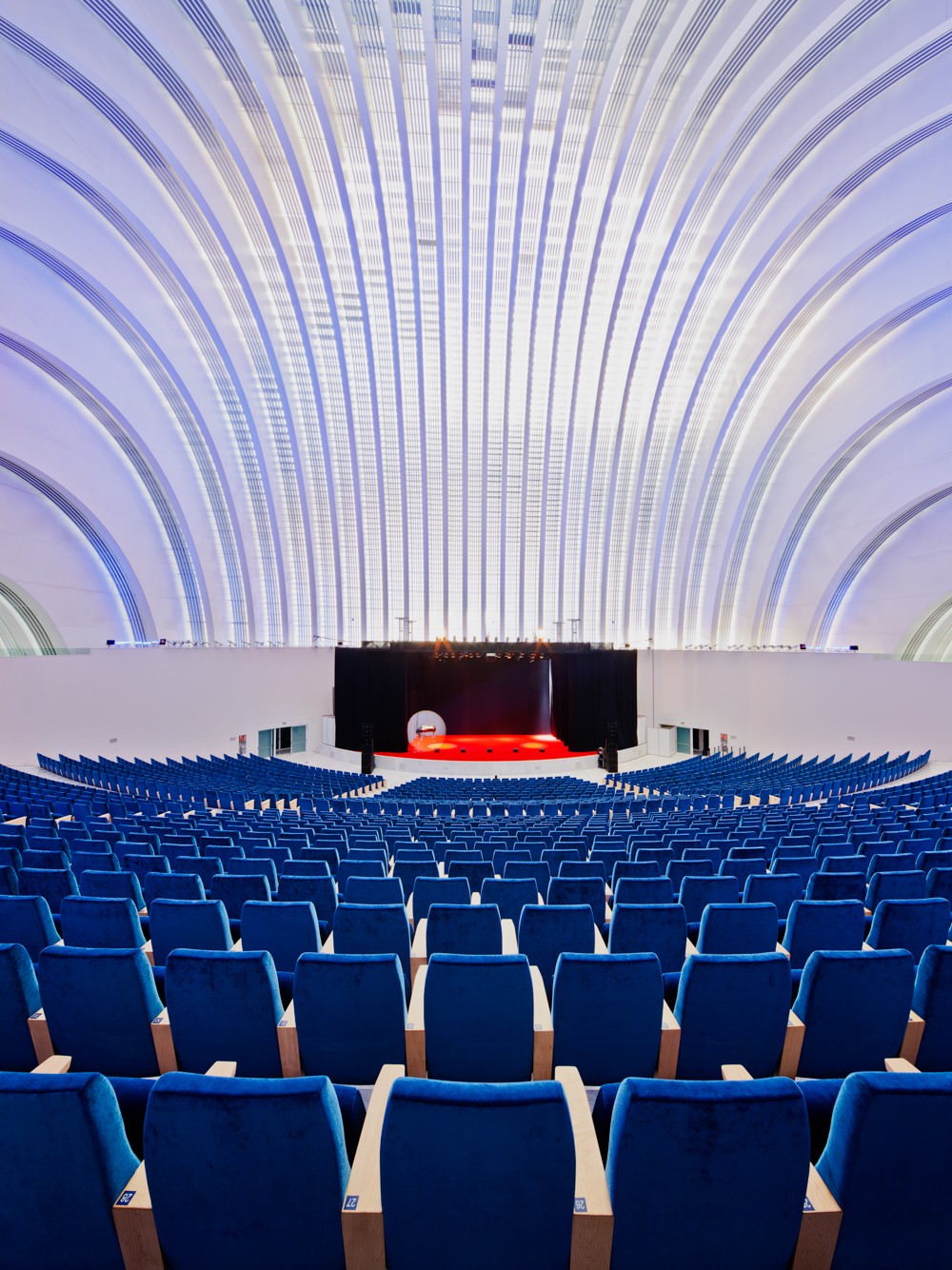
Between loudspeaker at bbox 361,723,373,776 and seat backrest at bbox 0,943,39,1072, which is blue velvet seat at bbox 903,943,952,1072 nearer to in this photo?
seat backrest at bbox 0,943,39,1072

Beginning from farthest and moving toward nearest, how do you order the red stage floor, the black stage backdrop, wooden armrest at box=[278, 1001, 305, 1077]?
the black stage backdrop, the red stage floor, wooden armrest at box=[278, 1001, 305, 1077]

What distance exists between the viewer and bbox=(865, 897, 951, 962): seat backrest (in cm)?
402

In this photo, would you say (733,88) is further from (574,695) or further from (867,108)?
(574,695)

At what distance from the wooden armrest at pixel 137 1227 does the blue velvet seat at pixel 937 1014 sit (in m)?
3.46

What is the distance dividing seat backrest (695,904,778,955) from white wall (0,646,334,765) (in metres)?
21.7

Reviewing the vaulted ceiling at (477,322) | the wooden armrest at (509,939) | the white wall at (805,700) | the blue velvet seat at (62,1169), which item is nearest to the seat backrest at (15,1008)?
the blue velvet seat at (62,1169)

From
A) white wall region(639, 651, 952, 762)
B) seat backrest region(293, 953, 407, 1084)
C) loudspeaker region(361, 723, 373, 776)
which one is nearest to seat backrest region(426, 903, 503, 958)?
seat backrest region(293, 953, 407, 1084)

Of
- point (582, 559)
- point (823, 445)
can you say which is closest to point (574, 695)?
point (582, 559)

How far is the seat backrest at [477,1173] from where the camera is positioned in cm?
157

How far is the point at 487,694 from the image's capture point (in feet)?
109

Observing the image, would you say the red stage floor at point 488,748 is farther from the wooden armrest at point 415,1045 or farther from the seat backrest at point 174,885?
the wooden armrest at point 415,1045

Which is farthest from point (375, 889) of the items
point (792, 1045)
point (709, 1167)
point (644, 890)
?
point (709, 1167)

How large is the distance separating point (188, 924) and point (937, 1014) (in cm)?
445

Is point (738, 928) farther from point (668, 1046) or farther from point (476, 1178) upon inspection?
point (476, 1178)
